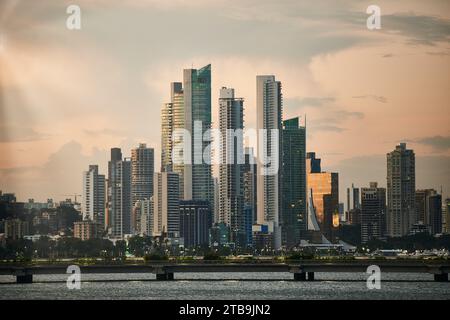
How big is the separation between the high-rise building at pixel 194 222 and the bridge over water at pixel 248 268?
48.8m

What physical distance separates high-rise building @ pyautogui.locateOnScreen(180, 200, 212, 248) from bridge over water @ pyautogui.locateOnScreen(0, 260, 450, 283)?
1921 inches

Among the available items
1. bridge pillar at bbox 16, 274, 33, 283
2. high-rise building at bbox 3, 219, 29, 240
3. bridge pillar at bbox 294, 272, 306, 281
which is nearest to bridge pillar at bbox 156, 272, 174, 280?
bridge pillar at bbox 294, 272, 306, 281

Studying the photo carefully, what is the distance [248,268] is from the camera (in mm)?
69250

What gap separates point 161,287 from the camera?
198 ft

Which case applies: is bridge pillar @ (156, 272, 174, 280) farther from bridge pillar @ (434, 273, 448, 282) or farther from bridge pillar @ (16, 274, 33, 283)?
bridge pillar @ (434, 273, 448, 282)

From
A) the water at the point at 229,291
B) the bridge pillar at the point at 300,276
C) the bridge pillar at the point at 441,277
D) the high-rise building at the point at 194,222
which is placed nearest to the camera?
the water at the point at 229,291

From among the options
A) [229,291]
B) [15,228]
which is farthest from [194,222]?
[229,291]

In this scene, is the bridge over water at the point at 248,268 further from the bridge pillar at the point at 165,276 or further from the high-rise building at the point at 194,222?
the high-rise building at the point at 194,222

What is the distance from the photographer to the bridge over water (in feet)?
211

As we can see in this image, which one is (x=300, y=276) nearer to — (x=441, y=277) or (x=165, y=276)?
(x=165, y=276)

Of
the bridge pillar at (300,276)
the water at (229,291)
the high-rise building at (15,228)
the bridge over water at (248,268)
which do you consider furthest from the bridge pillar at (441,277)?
the high-rise building at (15,228)

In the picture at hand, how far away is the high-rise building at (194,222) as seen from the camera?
121188mm
